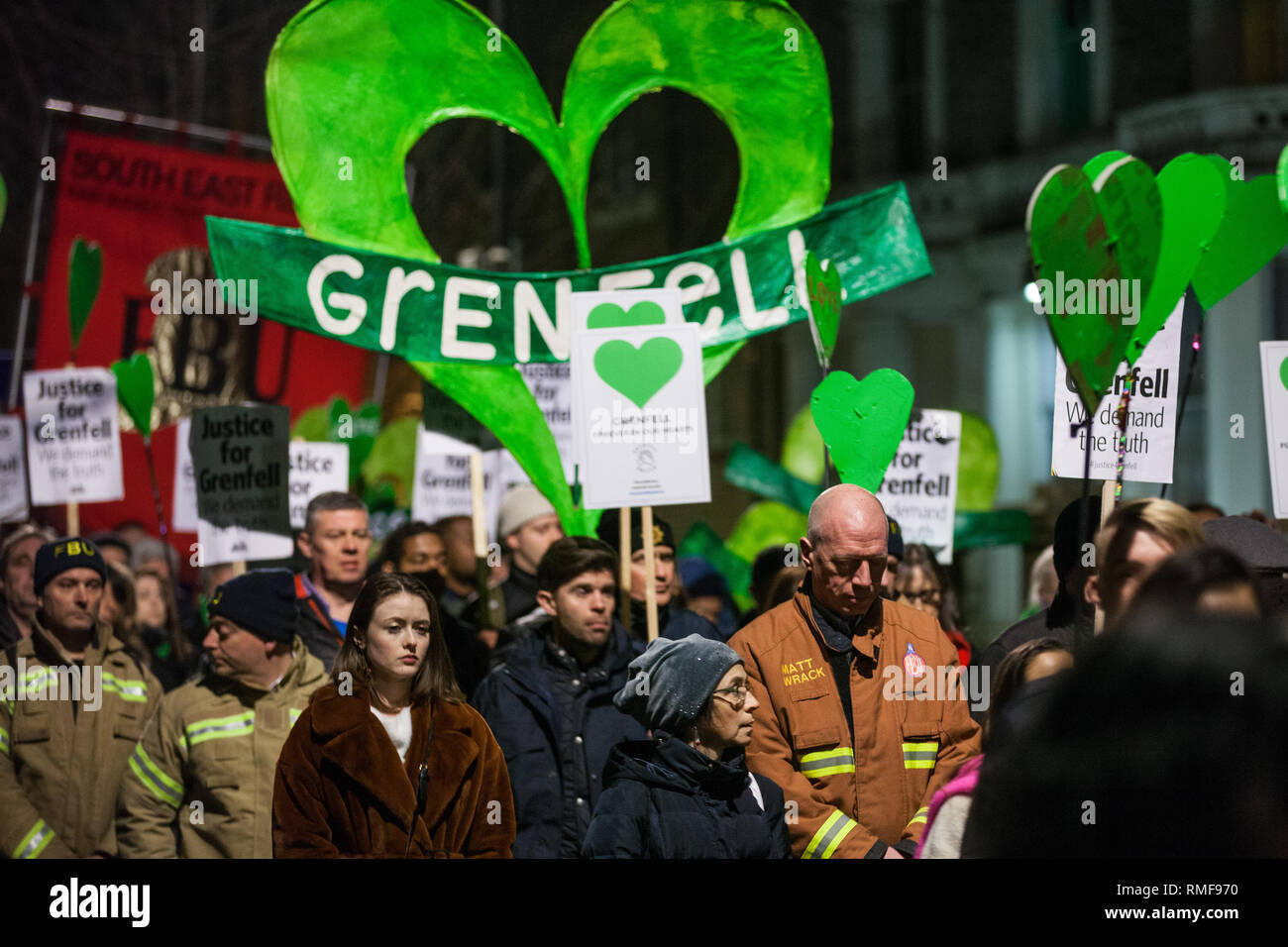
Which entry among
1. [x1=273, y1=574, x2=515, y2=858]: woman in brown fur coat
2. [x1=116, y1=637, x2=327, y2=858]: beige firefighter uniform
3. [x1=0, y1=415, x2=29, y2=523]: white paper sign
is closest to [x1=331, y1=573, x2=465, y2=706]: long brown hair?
[x1=273, y1=574, x2=515, y2=858]: woman in brown fur coat

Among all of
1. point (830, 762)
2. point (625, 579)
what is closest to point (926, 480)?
point (625, 579)

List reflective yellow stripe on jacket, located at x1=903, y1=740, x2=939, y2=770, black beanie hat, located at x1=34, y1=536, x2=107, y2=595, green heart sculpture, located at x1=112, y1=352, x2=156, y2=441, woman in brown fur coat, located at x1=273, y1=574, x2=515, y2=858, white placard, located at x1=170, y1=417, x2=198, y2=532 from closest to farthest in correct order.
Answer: woman in brown fur coat, located at x1=273, y1=574, x2=515, y2=858 < reflective yellow stripe on jacket, located at x1=903, y1=740, x2=939, y2=770 < black beanie hat, located at x1=34, y1=536, x2=107, y2=595 < green heart sculpture, located at x1=112, y1=352, x2=156, y2=441 < white placard, located at x1=170, y1=417, x2=198, y2=532

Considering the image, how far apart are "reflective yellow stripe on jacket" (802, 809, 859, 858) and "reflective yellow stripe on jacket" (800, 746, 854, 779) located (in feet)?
0.47

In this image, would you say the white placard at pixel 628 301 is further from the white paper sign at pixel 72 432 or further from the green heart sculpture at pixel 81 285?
the green heart sculpture at pixel 81 285

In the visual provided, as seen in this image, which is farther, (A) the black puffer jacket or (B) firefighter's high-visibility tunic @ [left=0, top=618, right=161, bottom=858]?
(B) firefighter's high-visibility tunic @ [left=0, top=618, right=161, bottom=858]

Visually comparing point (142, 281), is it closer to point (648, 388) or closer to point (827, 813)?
point (648, 388)

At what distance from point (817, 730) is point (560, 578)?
1.16m

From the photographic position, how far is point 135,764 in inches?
188

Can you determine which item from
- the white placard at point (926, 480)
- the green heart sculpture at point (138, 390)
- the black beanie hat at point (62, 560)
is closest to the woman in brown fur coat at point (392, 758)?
the black beanie hat at point (62, 560)

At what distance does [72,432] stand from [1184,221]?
224 inches

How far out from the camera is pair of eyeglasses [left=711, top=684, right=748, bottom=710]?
147 inches

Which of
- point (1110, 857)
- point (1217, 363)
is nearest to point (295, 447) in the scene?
point (1110, 857)

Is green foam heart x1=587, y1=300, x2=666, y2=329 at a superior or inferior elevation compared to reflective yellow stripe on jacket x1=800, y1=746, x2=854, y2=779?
superior

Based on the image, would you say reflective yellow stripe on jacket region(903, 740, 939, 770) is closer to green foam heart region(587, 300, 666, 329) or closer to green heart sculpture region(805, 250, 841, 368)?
green heart sculpture region(805, 250, 841, 368)
